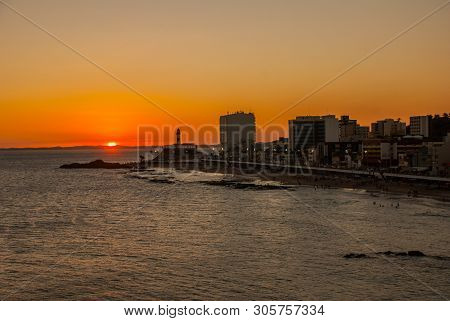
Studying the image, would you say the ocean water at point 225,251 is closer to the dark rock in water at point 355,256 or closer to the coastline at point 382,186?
the dark rock in water at point 355,256

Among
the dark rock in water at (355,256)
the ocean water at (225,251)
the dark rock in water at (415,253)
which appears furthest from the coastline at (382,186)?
the dark rock in water at (355,256)

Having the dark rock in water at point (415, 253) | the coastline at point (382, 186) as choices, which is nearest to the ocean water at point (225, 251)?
the dark rock in water at point (415, 253)

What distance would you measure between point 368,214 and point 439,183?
2573cm

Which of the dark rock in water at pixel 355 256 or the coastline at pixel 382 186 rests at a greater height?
the coastline at pixel 382 186

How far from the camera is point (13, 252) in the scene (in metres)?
28.2

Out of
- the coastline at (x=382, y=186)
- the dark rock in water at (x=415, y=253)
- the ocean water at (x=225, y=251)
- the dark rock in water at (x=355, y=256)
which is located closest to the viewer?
the ocean water at (x=225, y=251)

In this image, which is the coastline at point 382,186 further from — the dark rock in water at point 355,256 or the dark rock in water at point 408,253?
the dark rock in water at point 355,256

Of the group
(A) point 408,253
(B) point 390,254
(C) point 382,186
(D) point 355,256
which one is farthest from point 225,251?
(C) point 382,186

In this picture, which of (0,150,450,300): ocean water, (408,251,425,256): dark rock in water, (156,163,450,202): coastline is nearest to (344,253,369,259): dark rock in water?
(0,150,450,300): ocean water

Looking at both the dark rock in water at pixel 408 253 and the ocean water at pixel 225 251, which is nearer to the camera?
the ocean water at pixel 225 251

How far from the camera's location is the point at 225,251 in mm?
27812

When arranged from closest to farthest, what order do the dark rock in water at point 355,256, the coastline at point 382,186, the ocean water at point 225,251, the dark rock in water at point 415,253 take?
the ocean water at point 225,251 → the dark rock in water at point 355,256 → the dark rock in water at point 415,253 → the coastline at point 382,186

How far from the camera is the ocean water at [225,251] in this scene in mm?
20516
